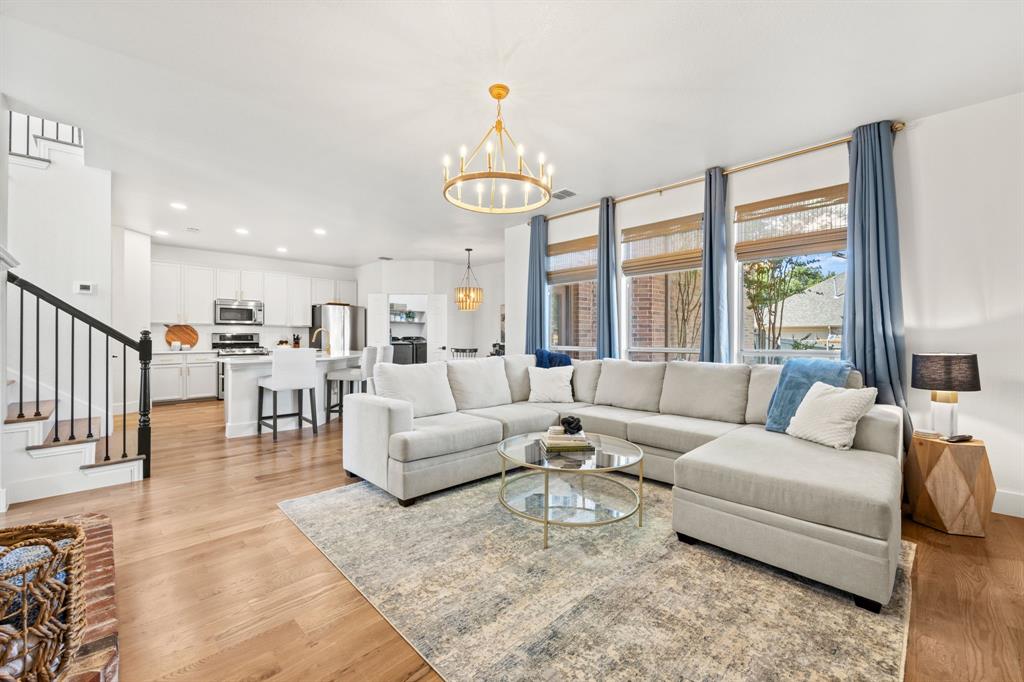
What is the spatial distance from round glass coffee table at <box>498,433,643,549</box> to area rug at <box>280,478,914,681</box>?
107 mm

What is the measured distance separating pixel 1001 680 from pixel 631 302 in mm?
3964

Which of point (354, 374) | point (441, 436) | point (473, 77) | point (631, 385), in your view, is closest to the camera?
point (473, 77)

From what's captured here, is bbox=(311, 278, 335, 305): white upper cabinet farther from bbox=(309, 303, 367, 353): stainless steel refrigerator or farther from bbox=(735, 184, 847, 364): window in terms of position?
bbox=(735, 184, 847, 364): window

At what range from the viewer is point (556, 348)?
586cm

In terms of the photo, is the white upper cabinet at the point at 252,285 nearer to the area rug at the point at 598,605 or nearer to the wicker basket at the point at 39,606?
the area rug at the point at 598,605

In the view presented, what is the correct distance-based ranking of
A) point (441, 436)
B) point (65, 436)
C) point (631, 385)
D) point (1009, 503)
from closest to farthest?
point (1009, 503) < point (441, 436) < point (65, 436) < point (631, 385)

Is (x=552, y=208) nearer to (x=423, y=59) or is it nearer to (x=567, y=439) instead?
(x=423, y=59)

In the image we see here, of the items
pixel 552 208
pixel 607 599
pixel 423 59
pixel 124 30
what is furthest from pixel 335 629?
pixel 552 208

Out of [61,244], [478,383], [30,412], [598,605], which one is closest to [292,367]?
[30,412]

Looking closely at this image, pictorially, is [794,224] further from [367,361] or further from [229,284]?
[229,284]

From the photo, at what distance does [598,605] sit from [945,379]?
8.63ft

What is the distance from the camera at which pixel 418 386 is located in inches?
142

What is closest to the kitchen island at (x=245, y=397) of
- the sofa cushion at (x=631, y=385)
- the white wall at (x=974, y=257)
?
the sofa cushion at (x=631, y=385)

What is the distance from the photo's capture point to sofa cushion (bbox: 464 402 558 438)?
3506mm
